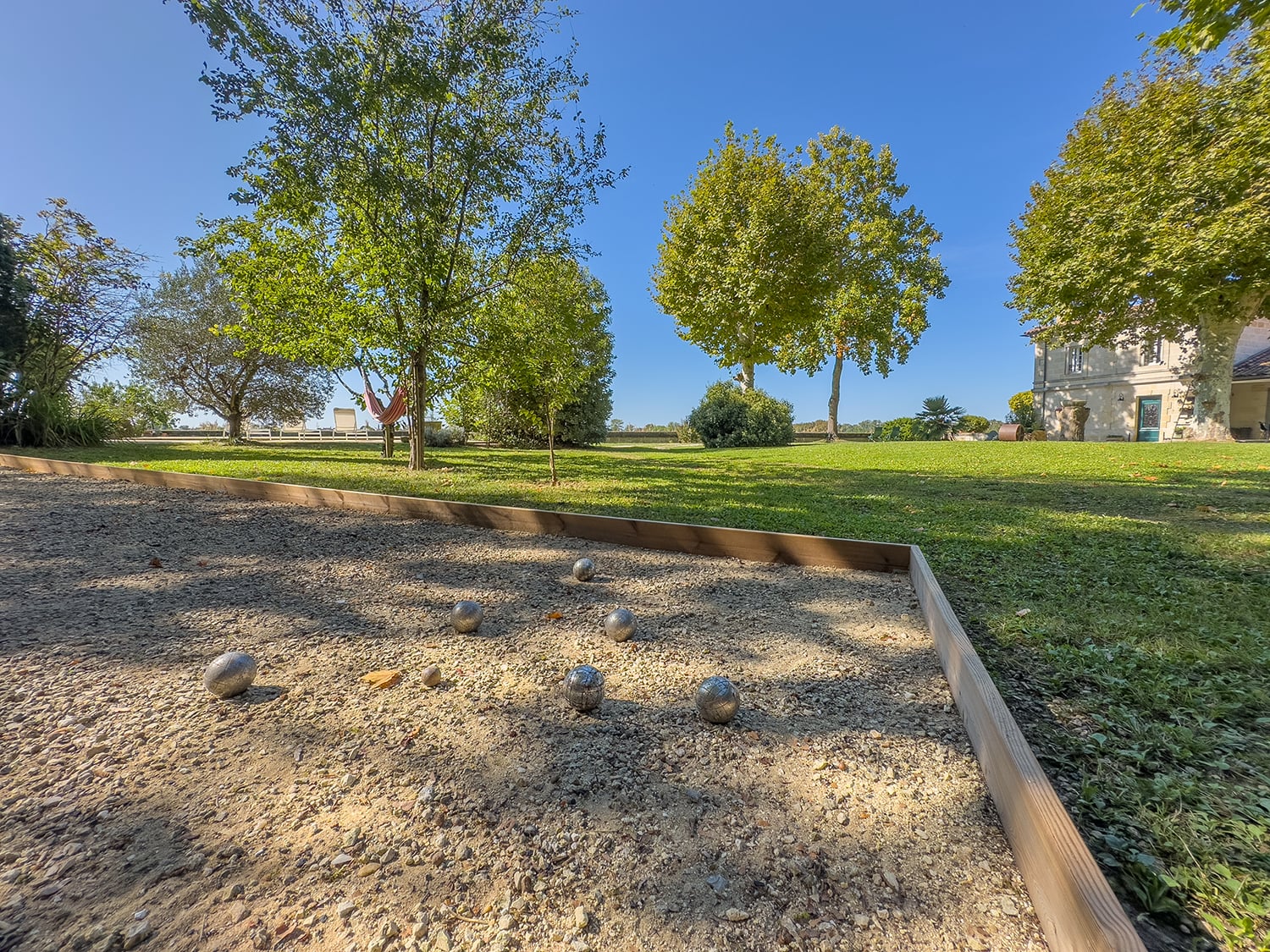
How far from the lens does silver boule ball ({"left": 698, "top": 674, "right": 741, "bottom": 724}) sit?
1.74 m

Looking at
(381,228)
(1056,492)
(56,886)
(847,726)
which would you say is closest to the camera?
(56,886)

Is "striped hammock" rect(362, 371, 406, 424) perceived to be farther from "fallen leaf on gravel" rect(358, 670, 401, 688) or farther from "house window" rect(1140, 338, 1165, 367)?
"house window" rect(1140, 338, 1165, 367)

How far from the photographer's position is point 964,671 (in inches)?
70.0

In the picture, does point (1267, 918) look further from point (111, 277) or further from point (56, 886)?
point (111, 277)

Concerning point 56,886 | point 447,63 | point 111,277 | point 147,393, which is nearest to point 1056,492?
point 56,886

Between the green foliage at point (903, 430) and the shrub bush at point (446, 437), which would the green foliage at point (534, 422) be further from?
the green foliage at point (903, 430)

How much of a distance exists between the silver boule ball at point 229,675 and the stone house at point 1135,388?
85.7 feet

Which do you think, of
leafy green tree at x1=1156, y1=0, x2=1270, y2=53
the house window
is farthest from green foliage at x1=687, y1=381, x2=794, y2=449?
the house window

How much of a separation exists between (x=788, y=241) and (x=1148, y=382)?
17.6 metres

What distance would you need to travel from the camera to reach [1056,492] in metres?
5.99

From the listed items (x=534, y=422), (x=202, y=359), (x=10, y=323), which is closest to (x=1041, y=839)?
(x=534, y=422)

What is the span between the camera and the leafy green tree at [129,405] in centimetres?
1398

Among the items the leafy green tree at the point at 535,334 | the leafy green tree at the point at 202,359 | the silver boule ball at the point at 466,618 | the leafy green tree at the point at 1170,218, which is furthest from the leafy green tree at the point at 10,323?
the leafy green tree at the point at 1170,218

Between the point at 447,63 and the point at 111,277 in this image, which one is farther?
the point at 111,277
